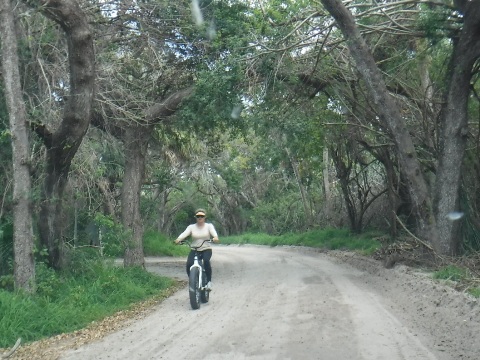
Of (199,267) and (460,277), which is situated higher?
(199,267)

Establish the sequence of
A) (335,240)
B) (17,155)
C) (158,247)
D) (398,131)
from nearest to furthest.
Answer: (17,155) → (398,131) → (335,240) → (158,247)

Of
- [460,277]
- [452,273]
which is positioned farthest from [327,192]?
[460,277]

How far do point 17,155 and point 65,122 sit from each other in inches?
47.7

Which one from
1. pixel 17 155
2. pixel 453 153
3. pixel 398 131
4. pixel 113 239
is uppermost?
pixel 398 131

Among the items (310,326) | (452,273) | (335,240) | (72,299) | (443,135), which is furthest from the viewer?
(335,240)

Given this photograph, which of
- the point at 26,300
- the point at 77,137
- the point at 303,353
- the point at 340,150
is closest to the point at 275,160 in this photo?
the point at 340,150

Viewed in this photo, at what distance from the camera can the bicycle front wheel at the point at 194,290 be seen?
11836mm

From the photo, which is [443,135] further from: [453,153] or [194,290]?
[194,290]

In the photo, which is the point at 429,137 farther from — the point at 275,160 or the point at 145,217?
the point at 145,217

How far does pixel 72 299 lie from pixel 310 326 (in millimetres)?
4744

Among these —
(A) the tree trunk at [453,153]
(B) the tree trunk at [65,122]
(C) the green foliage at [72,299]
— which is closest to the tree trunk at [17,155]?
(C) the green foliage at [72,299]

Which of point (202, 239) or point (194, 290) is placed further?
point (202, 239)

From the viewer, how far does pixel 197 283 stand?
12.0 m

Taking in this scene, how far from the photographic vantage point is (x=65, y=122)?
12.0 metres
